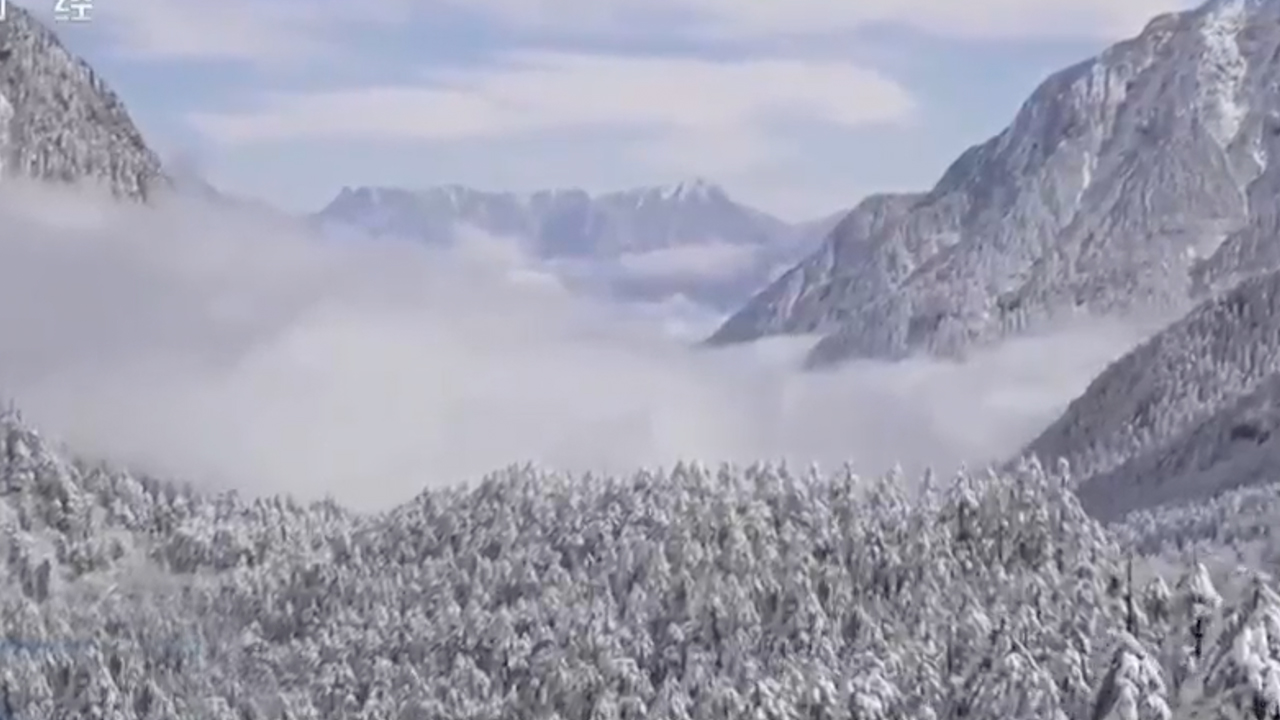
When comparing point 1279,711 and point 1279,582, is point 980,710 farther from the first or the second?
point 1279,582

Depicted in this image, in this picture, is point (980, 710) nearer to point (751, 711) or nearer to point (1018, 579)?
point (751, 711)

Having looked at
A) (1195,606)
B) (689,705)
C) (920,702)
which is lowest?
(689,705)

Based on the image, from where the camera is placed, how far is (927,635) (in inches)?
7219

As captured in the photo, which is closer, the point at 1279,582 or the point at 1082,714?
the point at 1082,714

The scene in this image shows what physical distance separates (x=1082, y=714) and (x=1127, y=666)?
19.2 meters

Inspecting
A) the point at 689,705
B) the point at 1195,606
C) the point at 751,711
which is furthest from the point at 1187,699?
the point at 689,705

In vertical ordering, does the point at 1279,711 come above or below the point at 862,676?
above

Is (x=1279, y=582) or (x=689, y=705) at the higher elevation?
(x=1279, y=582)

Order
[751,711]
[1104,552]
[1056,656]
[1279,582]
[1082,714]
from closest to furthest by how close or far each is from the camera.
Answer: [1082,714]
[1056,656]
[751,711]
[1279,582]
[1104,552]

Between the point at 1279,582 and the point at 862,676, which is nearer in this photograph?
the point at 862,676

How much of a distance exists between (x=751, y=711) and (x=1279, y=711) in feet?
225

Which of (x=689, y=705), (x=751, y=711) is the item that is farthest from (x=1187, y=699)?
(x=689, y=705)

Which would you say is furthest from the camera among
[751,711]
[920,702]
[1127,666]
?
[751,711]

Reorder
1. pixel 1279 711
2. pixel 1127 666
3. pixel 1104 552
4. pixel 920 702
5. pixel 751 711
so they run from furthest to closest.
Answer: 1. pixel 1104 552
2. pixel 751 711
3. pixel 920 702
4. pixel 1127 666
5. pixel 1279 711
